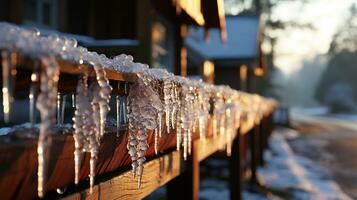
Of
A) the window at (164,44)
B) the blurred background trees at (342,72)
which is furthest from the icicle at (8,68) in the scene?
the blurred background trees at (342,72)

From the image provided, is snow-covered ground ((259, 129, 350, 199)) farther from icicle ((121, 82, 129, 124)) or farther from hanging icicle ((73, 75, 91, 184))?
hanging icicle ((73, 75, 91, 184))

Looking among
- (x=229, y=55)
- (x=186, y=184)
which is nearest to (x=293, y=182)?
(x=186, y=184)

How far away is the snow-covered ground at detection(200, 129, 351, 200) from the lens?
908 centimetres

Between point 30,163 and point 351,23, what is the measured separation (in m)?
68.5

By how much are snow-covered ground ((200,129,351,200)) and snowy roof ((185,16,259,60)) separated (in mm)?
5180

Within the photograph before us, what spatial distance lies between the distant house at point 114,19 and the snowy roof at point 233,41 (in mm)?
8287

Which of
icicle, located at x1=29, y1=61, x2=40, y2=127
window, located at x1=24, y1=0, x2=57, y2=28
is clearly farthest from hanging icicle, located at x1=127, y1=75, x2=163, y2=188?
window, located at x1=24, y1=0, x2=57, y2=28

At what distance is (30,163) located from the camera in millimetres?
1214

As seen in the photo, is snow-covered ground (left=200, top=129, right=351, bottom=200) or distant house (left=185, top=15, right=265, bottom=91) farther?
distant house (left=185, top=15, right=265, bottom=91)

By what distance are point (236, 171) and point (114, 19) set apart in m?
3.49

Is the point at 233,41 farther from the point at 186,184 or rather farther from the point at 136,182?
the point at 136,182

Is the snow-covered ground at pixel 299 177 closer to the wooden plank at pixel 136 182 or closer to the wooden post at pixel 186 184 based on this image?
the wooden post at pixel 186 184

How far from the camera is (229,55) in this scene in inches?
744

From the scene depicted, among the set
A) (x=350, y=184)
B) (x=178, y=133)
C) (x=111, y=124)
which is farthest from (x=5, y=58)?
(x=350, y=184)
